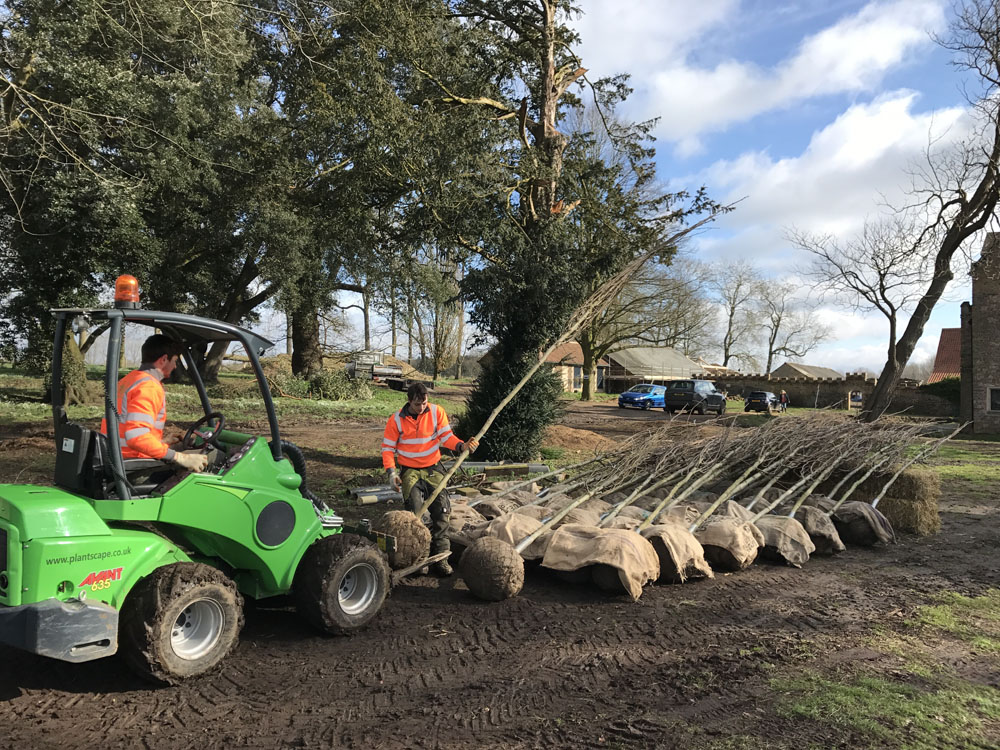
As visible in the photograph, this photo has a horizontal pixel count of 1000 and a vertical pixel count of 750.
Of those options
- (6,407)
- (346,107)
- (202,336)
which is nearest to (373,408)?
(6,407)

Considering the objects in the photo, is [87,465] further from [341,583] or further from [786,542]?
[786,542]

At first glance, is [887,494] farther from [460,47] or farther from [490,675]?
[460,47]

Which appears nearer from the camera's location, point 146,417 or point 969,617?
point 146,417

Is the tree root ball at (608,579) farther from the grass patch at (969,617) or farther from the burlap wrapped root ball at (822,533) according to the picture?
the burlap wrapped root ball at (822,533)

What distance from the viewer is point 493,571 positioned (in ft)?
17.8

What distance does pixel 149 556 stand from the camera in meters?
3.67

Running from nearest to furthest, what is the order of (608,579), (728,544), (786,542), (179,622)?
(179,622)
(608,579)
(728,544)
(786,542)

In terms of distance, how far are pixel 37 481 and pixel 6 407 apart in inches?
432

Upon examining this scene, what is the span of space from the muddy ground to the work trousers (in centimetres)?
39

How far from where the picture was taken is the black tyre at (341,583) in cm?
435

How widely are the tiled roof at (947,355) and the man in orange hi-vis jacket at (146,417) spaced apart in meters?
49.4

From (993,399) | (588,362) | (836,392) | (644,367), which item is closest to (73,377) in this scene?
(588,362)

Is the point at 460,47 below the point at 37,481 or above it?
above

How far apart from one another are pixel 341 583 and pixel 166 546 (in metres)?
1.22
